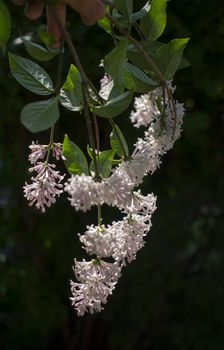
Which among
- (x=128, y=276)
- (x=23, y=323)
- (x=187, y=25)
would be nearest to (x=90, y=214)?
(x=128, y=276)

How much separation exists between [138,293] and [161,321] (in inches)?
12.9

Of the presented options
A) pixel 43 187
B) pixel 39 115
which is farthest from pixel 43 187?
pixel 39 115

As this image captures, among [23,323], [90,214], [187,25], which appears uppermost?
[187,25]

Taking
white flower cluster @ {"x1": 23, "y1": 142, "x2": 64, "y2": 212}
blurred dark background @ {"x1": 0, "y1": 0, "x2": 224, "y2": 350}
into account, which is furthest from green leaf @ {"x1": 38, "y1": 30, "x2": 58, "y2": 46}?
blurred dark background @ {"x1": 0, "y1": 0, "x2": 224, "y2": 350}

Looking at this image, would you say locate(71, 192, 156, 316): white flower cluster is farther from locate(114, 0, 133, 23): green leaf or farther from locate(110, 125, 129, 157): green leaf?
locate(114, 0, 133, 23): green leaf

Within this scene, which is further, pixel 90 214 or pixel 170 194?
pixel 170 194

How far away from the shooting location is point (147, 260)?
247 cm

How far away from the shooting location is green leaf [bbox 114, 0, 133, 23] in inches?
23.4

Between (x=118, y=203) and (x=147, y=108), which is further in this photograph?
(x=147, y=108)

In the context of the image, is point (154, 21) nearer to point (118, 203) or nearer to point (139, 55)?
point (139, 55)

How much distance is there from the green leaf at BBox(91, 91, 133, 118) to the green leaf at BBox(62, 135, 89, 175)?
0.13 ft

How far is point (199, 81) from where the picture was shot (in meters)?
1.58

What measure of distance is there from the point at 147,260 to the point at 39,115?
2000mm

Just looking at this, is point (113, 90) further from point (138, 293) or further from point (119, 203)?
point (138, 293)
